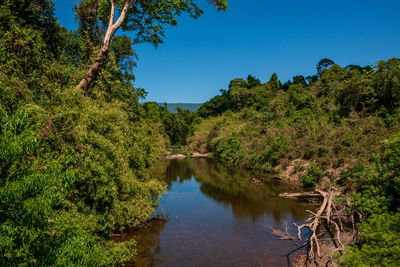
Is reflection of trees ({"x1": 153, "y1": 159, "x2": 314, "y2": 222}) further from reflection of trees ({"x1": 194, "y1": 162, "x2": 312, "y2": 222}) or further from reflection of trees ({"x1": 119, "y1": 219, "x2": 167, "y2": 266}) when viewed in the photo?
reflection of trees ({"x1": 119, "y1": 219, "x2": 167, "y2": 266})

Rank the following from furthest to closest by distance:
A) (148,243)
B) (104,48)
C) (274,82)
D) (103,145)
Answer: (274,82), (148,243), (104,48), (103,145)

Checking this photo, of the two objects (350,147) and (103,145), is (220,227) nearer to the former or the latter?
(103,145)

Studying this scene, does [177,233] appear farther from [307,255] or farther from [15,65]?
[15,65]

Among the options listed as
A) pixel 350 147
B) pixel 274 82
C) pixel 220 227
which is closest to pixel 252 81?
pixel 274 82

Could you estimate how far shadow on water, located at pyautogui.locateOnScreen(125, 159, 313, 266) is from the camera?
1148 centimetres

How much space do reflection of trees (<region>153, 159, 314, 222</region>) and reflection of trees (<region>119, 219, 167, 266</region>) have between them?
5877mm

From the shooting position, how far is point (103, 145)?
952 centimetres

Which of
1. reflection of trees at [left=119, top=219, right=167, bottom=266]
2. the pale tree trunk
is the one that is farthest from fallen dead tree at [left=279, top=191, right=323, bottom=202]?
the pale tree trunk

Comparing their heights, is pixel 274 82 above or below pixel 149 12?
above

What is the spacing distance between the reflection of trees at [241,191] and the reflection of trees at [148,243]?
19.3 ft

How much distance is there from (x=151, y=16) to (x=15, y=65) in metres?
6.50

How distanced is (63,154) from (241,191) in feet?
60.3

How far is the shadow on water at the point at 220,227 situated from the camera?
1148 cm

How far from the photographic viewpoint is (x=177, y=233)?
14.3m
